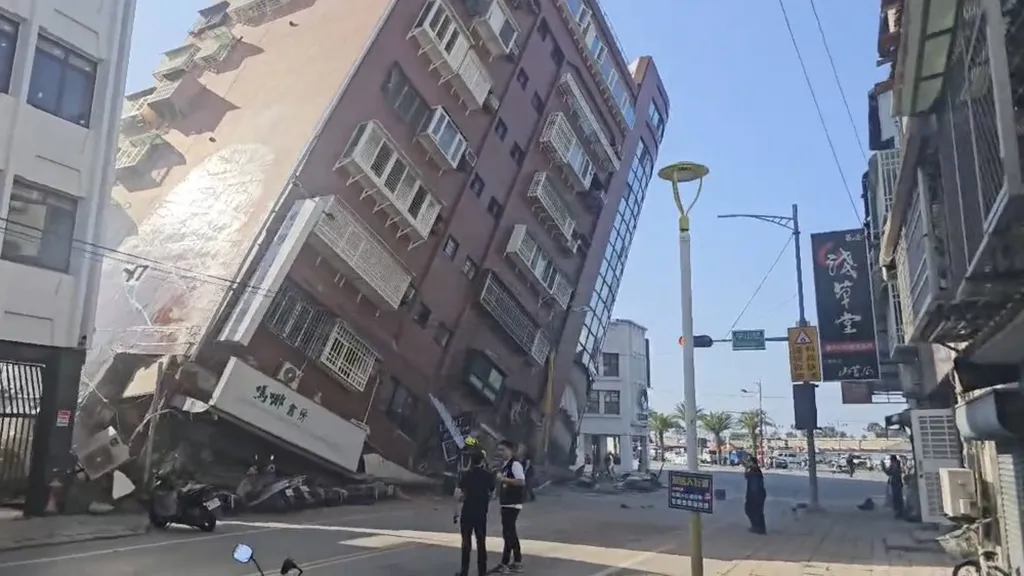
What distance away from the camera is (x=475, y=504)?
8766 mm

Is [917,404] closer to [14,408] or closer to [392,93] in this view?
[392,93]

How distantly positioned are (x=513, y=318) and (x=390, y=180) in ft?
25.8

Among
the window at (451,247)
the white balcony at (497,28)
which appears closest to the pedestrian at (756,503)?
the window at (451,247)

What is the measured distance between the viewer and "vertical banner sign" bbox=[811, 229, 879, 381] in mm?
20422

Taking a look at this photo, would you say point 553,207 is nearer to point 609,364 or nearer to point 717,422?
point 609,364

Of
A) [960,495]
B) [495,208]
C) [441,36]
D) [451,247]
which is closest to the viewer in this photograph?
[960,495]

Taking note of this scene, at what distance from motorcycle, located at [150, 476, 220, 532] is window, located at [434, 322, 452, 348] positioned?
11.5m

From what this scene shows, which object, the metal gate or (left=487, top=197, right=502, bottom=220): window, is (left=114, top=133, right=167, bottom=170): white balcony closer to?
(left=487, top=197, right=502, bottom=220): window

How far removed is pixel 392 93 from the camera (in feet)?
74.2

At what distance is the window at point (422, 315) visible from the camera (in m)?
23.4

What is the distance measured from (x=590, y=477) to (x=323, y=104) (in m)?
19.7

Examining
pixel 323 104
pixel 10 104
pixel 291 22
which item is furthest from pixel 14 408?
pixel 291 22

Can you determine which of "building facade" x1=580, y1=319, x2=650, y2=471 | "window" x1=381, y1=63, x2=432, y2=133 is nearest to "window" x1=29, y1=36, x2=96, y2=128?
"window" x1=381, y1=63, x2=432, y2=133

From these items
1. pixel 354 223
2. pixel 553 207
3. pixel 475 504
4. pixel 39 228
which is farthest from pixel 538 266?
pixel 475 504
